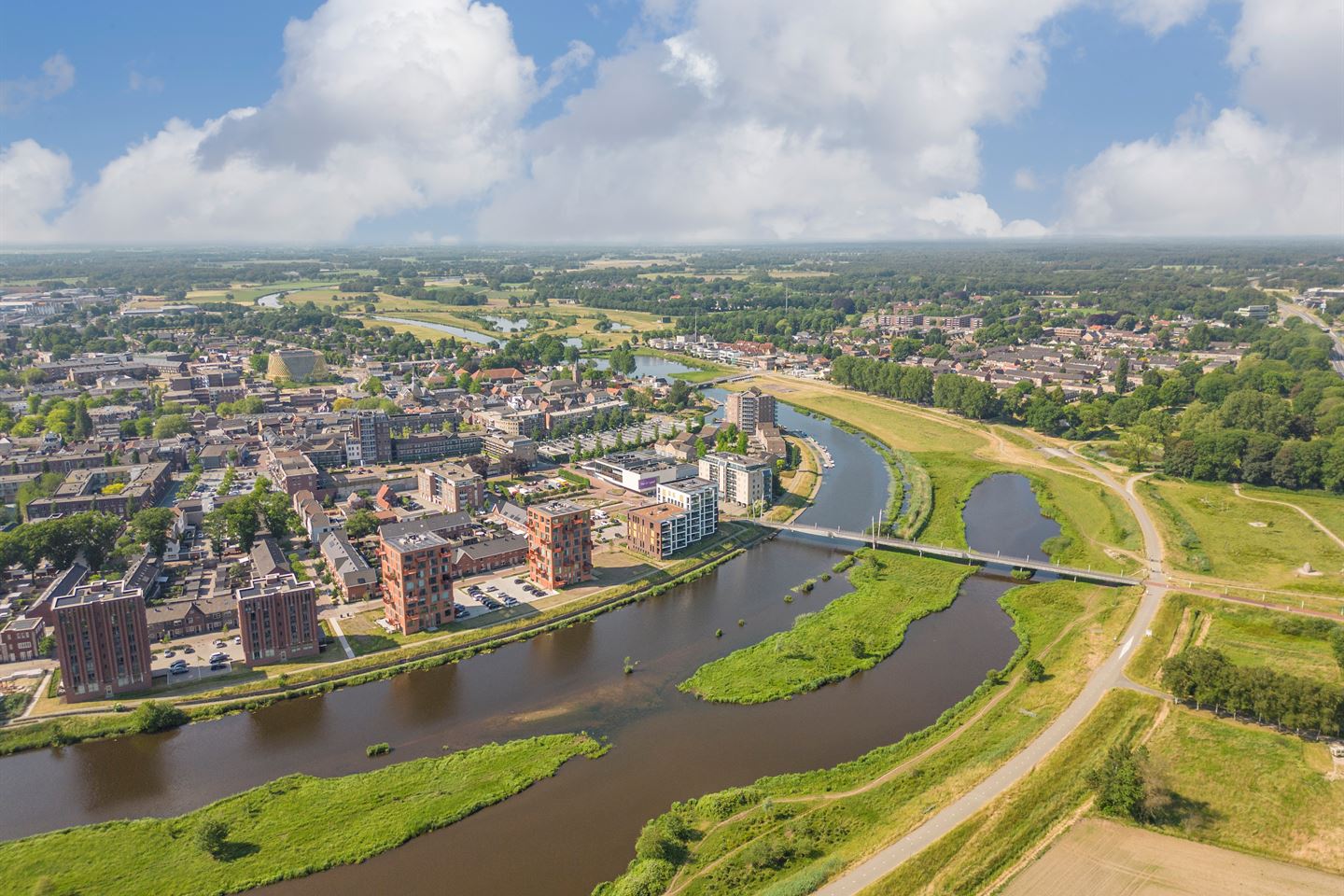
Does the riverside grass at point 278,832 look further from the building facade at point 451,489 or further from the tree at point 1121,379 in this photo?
the tree at point 1121,379

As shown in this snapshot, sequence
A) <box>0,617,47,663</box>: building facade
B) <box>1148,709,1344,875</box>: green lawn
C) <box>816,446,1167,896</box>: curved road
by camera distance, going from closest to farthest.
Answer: <box>816,446,1167,896</box>: curved road, <box>1148,709,1344,875</box>: green lawn, <box>0,617,47,663</box>: building facade

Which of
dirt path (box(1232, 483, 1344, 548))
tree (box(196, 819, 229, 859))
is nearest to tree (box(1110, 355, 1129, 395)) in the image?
dirt path (box(1232, 483, 1344, 548))

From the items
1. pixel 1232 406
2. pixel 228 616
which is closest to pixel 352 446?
pixel 228 616

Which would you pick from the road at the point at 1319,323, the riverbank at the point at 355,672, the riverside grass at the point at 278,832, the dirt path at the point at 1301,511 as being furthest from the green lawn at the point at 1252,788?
the road at the point at 1319,323

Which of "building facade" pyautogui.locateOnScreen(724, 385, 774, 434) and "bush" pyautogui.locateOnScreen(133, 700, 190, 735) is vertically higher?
"building facade" pyautogui.locateOnScreen(724, 385, 774, 434)

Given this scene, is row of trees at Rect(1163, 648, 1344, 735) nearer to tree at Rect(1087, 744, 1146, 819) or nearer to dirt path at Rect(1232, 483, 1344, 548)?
tree at Rect(1087, 744, 1146, 819)
